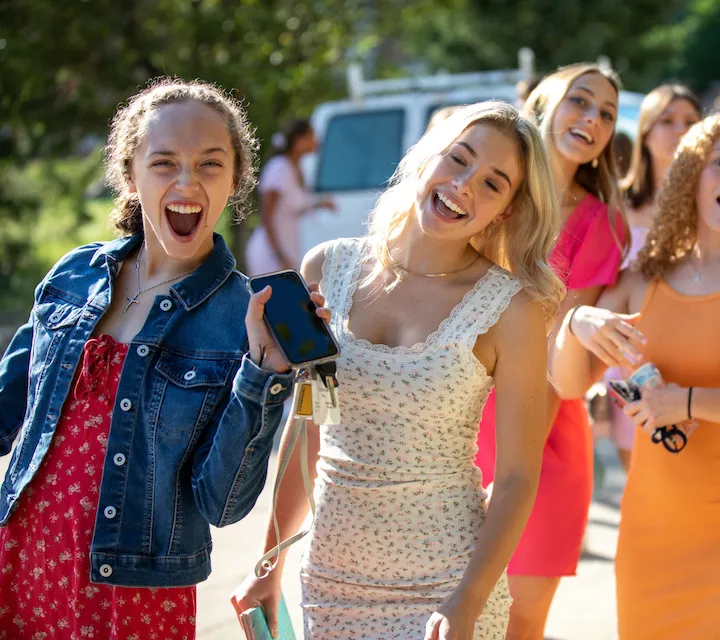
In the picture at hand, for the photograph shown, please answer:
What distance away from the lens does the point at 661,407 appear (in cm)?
306

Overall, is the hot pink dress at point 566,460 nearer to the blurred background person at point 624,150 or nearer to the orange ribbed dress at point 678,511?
the orange ribbed dress at point 678,511

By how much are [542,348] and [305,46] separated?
1060 cm

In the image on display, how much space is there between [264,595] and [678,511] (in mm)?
1274

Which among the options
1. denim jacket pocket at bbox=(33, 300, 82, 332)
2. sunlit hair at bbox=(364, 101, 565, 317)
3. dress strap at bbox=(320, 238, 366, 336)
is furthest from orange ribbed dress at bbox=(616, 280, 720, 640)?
denim jacket pocket at bbox=(33, 300, 82, 332)

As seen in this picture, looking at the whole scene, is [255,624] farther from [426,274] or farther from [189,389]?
[426,274]

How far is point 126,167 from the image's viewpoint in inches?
99.0

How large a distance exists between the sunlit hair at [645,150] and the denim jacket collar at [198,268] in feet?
10.8

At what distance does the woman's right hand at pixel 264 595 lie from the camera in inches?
103

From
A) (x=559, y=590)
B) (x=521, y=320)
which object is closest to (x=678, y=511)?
(x=521, y=320)

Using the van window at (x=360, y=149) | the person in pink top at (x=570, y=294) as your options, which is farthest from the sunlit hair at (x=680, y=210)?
the van window at (x=360, y=149)

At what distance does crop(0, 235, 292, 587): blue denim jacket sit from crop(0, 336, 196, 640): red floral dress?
35 mm

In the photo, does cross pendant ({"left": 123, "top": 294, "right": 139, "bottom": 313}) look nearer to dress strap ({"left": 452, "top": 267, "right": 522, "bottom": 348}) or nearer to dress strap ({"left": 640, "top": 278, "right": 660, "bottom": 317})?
dress strap ({"left": 452, "top": 267, "right": 522, "bottom": 348})

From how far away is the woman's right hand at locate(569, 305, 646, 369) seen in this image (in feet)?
9.66

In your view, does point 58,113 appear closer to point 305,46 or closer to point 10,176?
point 10,176
